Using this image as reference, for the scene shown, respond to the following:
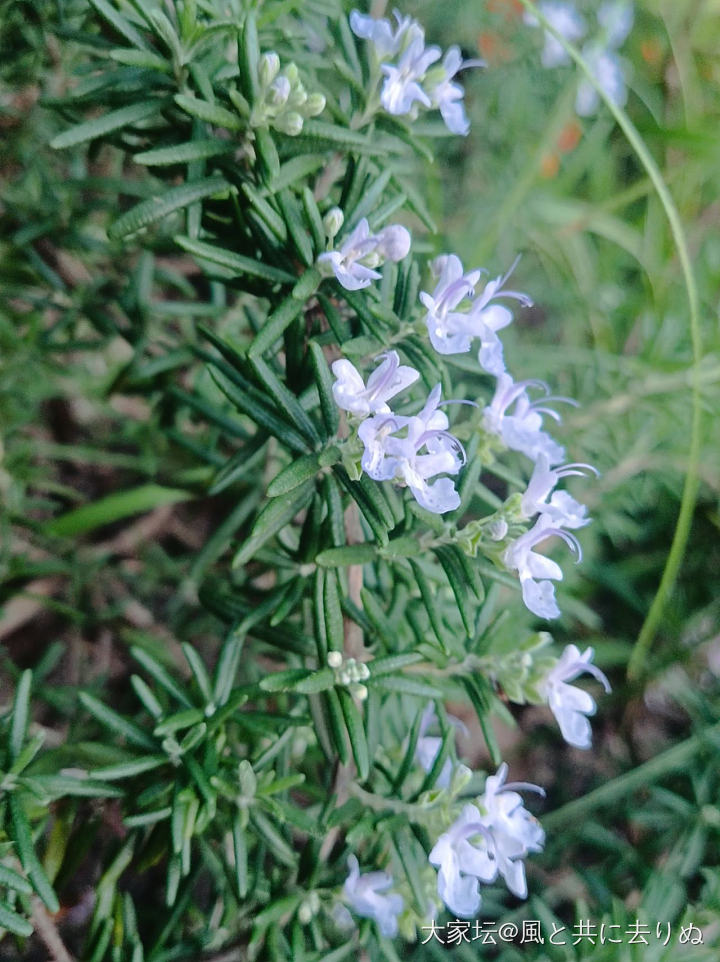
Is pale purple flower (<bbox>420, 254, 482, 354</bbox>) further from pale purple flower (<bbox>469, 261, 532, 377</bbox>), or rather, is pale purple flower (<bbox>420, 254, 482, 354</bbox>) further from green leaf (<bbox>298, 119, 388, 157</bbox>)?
green leaf (<bbox>298, 119, 388, 157</bbox>)

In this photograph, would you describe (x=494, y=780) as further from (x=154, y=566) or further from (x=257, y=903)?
(x=154, y=566)

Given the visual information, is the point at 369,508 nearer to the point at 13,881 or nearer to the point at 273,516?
the point at 273,516

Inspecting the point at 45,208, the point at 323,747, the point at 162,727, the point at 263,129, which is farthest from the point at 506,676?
the point at 45,208

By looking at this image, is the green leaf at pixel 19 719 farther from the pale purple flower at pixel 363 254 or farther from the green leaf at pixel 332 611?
the pale purple flower at pixel 363 254

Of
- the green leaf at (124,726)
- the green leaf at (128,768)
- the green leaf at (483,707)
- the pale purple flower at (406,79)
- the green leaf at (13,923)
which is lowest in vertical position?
the green leaf at (13,923)

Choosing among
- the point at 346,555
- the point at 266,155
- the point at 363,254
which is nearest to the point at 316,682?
the point at 346,555

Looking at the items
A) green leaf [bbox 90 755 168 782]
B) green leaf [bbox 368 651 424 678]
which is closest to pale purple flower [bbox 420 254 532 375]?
green leaf [bbox 368 651 424 678]

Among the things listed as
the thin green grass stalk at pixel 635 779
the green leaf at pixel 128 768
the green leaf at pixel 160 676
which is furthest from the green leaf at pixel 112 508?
the thin green grass stalk at pixel 635 779
